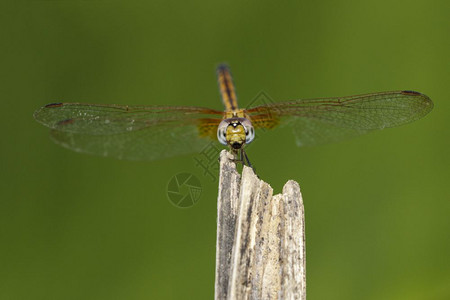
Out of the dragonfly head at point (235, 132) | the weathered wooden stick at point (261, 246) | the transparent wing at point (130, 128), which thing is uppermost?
the transparent wing at point (130, 128)

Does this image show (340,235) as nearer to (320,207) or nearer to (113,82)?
(320,207)

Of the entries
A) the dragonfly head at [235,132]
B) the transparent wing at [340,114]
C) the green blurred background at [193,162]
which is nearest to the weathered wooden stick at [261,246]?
the dragonfly head at [235,132]

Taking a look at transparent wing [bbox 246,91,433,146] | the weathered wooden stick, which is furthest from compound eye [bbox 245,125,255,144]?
the weathered wooden stick

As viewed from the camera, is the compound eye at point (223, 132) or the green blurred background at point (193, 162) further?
the green blurred background at point (193, 162)

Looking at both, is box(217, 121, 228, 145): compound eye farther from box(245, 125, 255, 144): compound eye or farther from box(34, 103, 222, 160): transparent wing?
box(34, 103, 222, 160): transparent wing

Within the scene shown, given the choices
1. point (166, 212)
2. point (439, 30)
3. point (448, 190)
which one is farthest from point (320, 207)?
point (439, 30)

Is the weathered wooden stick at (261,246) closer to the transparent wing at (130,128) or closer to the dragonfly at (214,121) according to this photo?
the dragonfly at (214,121)
